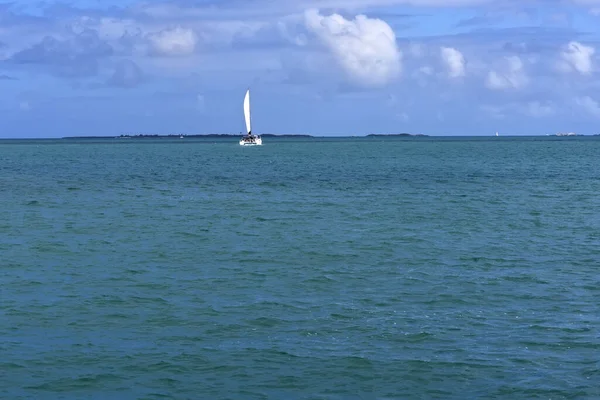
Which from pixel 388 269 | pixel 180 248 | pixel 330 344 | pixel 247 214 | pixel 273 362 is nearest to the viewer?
pixel 273 362

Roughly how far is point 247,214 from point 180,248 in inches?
576

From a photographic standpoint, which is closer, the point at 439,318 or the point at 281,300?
the point at 439,318

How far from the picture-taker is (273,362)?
2136 cm

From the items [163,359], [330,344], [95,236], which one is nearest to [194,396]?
[163,359]

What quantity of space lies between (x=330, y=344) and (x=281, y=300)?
211 inches

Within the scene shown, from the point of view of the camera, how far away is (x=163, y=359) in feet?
71.2

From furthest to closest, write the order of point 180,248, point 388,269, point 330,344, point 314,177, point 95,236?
point 314,177, point 95,236, point 180,248, point 388,269, point 330,344

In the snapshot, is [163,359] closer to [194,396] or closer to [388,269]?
[194,396]

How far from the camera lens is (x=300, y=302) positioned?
27734 mm

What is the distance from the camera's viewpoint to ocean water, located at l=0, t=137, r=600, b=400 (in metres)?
20.3

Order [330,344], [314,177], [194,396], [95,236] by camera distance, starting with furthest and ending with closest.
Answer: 1. [314,177]
2. [95,236]
3. [330,344]
4. [194,396]

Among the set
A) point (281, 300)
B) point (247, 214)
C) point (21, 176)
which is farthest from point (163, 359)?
point (21, 176)

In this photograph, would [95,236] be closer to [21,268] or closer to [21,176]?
[21,268]

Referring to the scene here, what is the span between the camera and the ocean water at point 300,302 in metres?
20.3
